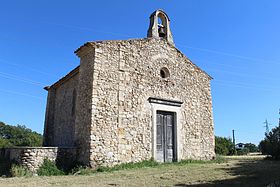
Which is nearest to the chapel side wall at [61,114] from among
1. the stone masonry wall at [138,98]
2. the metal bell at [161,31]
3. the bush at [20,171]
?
the stone masonry wall at [138,98]

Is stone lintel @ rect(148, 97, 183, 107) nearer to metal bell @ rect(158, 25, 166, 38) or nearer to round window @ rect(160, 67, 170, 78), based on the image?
round window @ rect(160, 67, 170, 78)

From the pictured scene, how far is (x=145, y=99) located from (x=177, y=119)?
81.8 inches

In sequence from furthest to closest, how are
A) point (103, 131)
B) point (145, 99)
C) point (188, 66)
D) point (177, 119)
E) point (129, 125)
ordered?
point (188, 66)
point (177, 119)
point (145, 99)
point (129, 125)
point (103, 131)

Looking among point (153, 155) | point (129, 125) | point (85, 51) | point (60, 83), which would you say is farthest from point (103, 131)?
point (60, 83)

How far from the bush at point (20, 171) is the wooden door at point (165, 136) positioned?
5550 millimetres

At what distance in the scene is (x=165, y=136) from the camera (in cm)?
1240

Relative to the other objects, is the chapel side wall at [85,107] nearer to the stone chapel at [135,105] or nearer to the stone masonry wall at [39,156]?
the stone chapel at [135,105]

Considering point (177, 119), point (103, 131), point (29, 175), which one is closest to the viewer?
point (29, 175)

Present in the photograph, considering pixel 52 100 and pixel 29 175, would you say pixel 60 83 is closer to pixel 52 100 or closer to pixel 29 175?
pixel 52 100

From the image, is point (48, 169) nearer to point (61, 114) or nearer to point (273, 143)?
point (61, 114)

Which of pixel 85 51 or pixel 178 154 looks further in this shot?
pixel 178 154

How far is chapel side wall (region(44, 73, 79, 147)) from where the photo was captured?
43.8ft

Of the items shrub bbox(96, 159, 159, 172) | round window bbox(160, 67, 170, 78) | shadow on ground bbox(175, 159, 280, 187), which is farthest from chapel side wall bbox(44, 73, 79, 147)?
shadow on ground bbox(175, 159, 280, 187)

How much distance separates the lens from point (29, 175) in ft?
28.9
